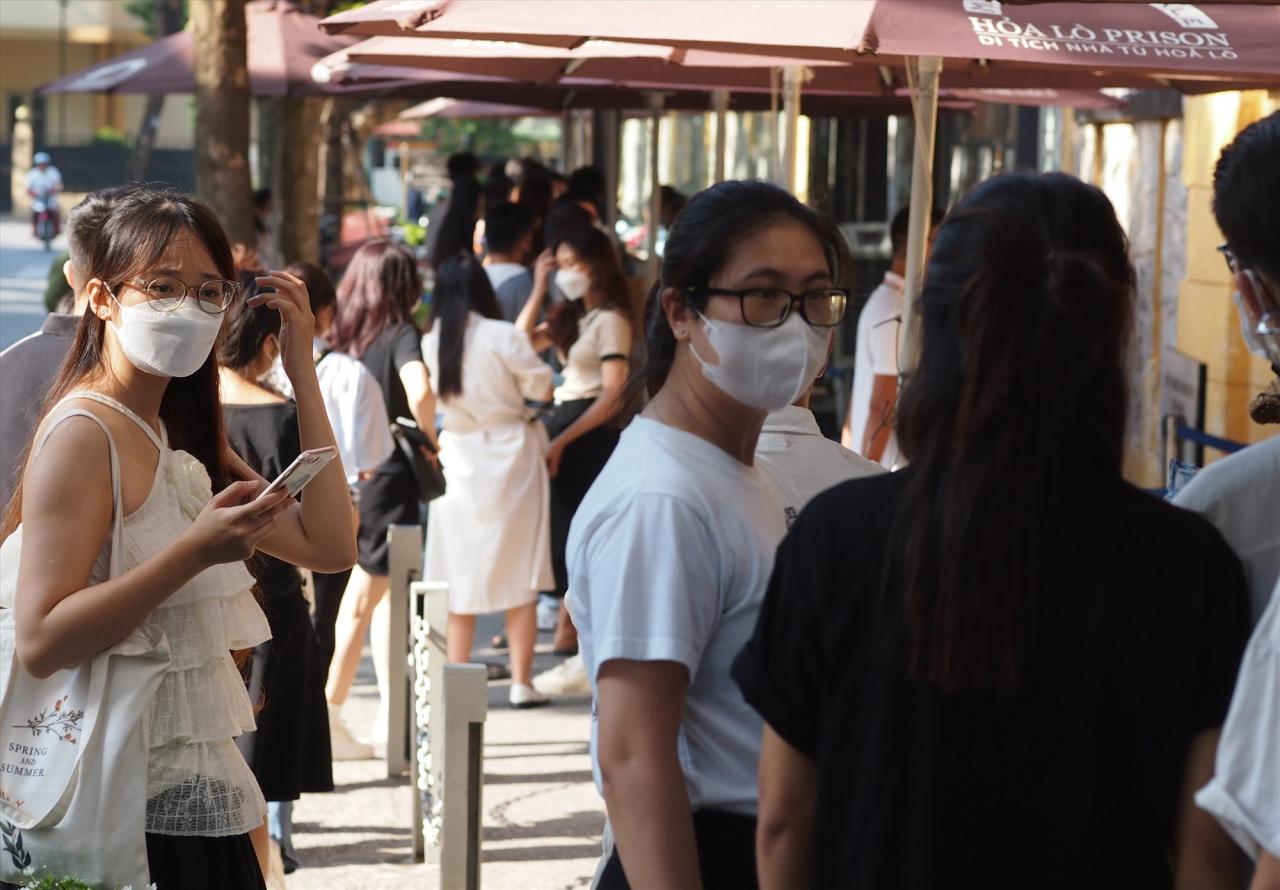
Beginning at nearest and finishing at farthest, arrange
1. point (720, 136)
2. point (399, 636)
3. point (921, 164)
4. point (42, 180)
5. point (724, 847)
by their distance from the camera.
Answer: point (724, 847)
point (921, 164)
point (399, 636)
point (720, 136)
point (42, 180)

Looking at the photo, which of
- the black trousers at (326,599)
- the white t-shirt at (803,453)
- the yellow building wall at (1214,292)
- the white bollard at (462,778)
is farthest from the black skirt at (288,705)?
the yellow building wall at (1214,292)

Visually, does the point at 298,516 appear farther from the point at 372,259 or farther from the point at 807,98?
the point at 807,98

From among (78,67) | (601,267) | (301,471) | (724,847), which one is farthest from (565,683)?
(78,67)

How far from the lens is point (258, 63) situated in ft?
41.5

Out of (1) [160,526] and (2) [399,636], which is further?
(2) [399,636]

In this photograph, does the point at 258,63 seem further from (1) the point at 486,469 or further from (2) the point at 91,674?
(2) the point at 91,674

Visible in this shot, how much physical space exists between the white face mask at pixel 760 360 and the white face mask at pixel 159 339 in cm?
101

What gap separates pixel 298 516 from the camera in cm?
342

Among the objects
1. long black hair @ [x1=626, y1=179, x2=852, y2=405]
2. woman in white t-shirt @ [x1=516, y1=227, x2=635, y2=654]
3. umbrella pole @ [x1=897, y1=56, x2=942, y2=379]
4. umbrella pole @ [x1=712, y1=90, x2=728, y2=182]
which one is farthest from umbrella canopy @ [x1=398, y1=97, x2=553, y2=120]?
long black hair @ [x1=626, y1=179, x2=852, y2=405]

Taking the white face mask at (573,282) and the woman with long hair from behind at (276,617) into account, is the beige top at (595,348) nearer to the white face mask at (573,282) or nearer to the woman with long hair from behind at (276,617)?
the white face mask at (573,282)

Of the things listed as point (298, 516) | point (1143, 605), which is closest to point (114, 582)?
point (298, 516)

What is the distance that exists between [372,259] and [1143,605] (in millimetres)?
5688

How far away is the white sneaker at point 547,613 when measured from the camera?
9.73 metres

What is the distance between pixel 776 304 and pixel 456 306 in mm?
5139
